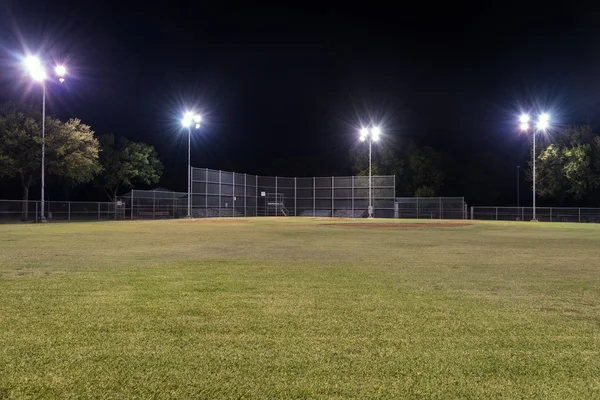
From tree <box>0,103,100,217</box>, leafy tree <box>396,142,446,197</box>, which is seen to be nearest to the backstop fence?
leafy tree <box>396,142,446,197</box>

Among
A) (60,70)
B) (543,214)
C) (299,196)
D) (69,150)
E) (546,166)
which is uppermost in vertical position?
(60,70)

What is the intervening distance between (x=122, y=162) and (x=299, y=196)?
23802mm

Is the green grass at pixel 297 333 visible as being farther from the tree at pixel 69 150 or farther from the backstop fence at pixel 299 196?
the backstop fence at pixel 299 196

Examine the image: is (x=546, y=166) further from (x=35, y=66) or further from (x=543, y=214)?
(x=35, y=66)

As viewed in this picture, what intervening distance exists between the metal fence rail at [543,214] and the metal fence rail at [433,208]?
1.71m

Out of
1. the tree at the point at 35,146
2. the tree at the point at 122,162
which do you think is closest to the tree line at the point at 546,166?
the tree at the point at 122,162

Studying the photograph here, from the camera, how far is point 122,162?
5512 cm

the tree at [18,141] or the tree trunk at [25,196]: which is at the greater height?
the tree at [18,141]

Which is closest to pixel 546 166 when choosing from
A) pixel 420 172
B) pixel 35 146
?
pixel 420 172

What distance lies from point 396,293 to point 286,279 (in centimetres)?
218

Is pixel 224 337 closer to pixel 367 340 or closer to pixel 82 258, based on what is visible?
pixel 367 340

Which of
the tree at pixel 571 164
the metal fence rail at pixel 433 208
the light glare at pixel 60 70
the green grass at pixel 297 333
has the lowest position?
the green grass at pixel 297 333

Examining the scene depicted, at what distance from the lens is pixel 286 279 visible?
26.8 ft

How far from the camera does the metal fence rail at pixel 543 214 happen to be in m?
45.8
